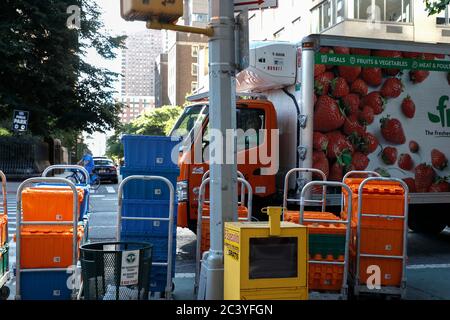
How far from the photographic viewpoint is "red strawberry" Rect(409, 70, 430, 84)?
900cm

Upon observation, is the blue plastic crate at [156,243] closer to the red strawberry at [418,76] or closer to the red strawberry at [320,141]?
the red strawberry at [320,141]

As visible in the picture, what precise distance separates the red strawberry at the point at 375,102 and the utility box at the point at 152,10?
490 centimetres

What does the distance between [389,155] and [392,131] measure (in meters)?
0.41

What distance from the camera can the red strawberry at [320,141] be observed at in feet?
27.7

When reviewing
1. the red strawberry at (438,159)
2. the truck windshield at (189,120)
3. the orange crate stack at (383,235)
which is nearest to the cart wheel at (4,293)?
the truck windshield at (189,120)

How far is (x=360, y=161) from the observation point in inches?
344

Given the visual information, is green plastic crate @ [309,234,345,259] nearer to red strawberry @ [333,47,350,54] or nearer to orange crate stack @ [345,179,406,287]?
orange crate stack @ [345,179,406,287]

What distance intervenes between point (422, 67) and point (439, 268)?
339 cm

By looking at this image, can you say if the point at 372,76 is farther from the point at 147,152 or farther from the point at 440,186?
the point at 147,152

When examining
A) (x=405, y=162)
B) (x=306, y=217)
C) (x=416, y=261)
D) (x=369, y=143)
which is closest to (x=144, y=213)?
(x=306, y=217)

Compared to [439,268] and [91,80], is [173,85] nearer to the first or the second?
[91,80]

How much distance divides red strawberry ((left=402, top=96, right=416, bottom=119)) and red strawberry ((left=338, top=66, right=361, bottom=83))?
→ 3.35 feet

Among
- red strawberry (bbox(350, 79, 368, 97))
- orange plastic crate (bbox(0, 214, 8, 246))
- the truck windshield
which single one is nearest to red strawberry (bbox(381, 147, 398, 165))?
red strawberry (bbox(350, 79, 368, 97))
